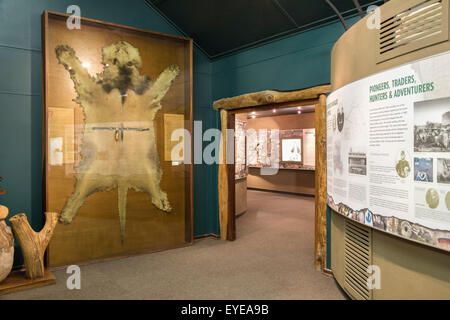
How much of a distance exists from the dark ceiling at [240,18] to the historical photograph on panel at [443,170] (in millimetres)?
2172

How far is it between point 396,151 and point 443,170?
35 cm

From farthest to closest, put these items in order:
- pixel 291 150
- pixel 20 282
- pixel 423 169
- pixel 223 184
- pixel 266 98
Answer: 1. pixel 291 150
2. pixel 223 184
3. pixel 266 98
4. pixel 20 282
5. pixel 423 169

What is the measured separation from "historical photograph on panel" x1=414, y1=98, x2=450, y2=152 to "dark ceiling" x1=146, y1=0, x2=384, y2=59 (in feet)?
6.15

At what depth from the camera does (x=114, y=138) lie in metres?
4.31

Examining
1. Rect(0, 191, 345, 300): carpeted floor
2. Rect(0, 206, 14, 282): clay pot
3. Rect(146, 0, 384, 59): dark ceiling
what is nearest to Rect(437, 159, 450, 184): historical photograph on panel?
Rect(0, 191, 345, 300): carpeted floor

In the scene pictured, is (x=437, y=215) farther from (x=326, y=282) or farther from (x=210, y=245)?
(x=210, y=245)

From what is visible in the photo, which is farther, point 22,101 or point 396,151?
point 22,101

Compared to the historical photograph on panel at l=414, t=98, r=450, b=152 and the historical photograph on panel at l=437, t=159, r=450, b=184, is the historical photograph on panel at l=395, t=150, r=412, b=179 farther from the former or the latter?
the historical photograph on panel at l=437, t=159, r=450, b=184

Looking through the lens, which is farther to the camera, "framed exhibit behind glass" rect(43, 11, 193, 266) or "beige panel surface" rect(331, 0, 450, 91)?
"framed exhibit behind glass" rect(43, 11, 193, 266)

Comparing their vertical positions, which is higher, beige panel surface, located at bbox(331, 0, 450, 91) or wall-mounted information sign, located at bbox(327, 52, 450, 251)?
beige panel surface, located at bbox(331, 0, 450, 91)

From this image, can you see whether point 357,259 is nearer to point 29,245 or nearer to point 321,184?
point 321,184

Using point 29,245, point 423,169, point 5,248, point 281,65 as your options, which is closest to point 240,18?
point 281,65

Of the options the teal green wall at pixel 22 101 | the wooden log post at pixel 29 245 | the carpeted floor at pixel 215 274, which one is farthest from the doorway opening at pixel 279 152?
the wooden log post at pixel 29 245

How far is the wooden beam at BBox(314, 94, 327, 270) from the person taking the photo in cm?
382
